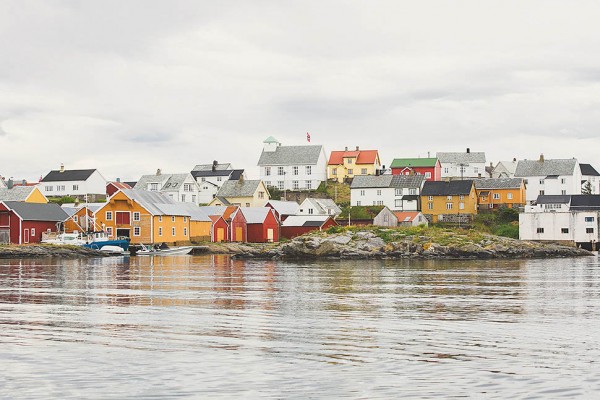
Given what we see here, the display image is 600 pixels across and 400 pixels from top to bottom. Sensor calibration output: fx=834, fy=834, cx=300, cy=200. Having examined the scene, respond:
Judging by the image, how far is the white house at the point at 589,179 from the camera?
124188 millimetres

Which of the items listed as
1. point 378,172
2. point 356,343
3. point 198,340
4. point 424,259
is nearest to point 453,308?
point 356,343

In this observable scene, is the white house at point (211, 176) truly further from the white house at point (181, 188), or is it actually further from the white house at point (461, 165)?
the white house at point (461, 165)

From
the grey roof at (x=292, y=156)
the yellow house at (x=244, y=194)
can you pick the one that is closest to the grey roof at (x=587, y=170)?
the grey roof at (x=292, y=156)

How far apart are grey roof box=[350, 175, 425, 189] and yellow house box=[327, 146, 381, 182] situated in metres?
12.2

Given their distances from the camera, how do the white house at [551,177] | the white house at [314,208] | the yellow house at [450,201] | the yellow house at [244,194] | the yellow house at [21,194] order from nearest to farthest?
1. the yellow house at [21,194]
2. the white house at [314,208]
3. the yellow house at [450,201]
4. the yellow house at [244,194]
5. the white house at [551,177]

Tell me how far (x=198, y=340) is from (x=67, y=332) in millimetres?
3628

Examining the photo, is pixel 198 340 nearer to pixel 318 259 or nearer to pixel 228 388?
pixel 228 388

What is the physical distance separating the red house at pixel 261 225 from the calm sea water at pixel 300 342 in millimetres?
58659

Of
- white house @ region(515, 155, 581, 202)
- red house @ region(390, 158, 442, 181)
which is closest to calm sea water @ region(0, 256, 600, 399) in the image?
white house @ region(515, 155, 581, 202)

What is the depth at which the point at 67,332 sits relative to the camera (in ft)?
67.1

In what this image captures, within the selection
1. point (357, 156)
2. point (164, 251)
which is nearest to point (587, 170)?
point (357, 156)

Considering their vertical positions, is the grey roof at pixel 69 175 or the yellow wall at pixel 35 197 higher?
the grey roof at pixel 69 175

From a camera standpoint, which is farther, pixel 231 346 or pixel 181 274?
pixel 181 274

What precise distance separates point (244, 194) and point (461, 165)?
36.0 metres
